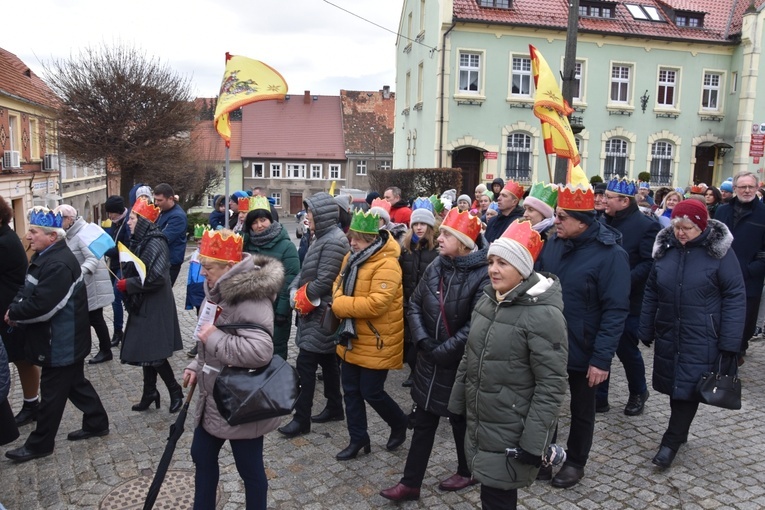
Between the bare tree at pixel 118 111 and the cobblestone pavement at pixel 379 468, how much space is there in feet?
60.8

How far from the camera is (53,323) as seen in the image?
4.72 metres

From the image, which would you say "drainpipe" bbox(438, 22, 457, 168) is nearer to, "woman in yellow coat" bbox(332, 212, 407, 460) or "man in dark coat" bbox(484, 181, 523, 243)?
"man in dark coat" bbox(484, 181, 523, 243)

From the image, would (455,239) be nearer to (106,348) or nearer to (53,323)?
(53,323)

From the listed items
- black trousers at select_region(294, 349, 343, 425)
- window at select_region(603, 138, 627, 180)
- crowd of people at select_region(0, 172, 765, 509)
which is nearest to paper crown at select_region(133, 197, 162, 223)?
crowd of people at select_region(0, 172, 765, 509)

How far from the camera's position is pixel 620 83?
87.0 ft

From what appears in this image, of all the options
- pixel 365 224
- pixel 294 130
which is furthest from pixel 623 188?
pixel 294 130

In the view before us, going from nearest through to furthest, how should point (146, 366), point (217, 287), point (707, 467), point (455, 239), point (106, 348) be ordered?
point (217, 287), point (455, 239), point (707, 467), point (146, 366), point (106, 348)

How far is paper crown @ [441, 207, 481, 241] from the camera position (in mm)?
4012

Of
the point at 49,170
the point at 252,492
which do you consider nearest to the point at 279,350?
the point at 252,492

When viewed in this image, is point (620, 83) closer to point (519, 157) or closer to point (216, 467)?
point (519, 157)

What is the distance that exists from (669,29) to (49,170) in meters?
27.9

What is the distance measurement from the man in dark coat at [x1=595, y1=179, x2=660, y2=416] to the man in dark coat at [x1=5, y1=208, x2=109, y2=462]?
15.0 ft

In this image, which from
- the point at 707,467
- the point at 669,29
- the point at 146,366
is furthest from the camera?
the point at 669,29

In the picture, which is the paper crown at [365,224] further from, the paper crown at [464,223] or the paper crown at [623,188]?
the paper crown at [623,188]
